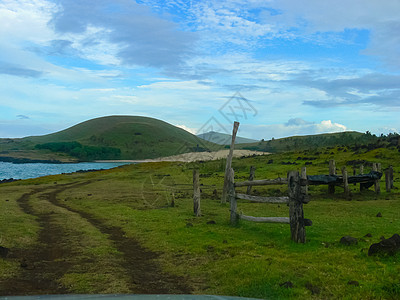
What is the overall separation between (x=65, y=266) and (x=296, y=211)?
7.38 metres

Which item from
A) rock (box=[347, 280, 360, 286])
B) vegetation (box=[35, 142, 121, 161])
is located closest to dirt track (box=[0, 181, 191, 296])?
rock (box=[347, 280, 360, 286])

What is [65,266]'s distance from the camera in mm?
10508

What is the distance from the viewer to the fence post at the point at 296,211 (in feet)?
39.0

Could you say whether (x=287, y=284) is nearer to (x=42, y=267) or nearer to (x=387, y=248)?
(x=387, y=248)

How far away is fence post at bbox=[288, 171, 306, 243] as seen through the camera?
39.0 ft

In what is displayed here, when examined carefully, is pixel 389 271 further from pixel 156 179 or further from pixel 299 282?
pixel 156 179

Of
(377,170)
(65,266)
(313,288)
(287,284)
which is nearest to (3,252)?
(65,266)

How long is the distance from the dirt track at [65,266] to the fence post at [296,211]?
456 cm

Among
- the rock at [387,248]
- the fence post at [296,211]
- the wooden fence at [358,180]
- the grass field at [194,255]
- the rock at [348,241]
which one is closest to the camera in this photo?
the grass field at [194,255]

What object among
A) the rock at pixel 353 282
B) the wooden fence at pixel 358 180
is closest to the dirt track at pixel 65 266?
the rock at pixel 353 282

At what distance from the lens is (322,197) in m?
27.7

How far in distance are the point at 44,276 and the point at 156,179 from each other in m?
36.0

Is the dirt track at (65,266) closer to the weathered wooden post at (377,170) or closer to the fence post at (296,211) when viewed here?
the fence post at (296,211)

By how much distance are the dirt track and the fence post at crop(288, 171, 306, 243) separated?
4.56 metres
